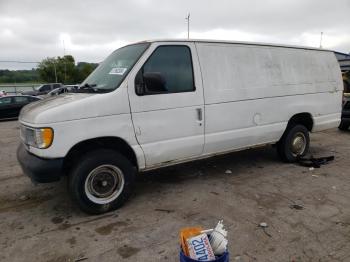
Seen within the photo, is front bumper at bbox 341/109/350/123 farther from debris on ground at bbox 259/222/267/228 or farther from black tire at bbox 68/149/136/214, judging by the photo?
black tire at bbox 68/149/136/214

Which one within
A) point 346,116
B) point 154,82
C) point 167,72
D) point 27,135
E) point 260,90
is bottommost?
point 346,116

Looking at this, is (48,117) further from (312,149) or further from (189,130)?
(312,149)

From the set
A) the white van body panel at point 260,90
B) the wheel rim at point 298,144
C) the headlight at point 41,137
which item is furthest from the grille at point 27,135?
the wheel rim at point 298,144

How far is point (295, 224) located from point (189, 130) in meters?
1.83

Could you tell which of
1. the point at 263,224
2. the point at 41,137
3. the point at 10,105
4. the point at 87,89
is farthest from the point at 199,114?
the point at 10,105

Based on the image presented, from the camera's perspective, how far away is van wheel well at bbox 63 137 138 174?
395 centimetres

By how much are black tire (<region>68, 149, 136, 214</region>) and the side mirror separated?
95cm

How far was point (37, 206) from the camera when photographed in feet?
14.4

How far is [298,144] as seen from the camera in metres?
6.18

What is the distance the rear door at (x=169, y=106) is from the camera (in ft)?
13.5

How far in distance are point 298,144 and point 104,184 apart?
12.9 feet

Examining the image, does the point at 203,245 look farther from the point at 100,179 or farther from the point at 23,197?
the point at 23,197

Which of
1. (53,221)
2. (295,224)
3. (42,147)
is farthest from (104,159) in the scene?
(295,224)

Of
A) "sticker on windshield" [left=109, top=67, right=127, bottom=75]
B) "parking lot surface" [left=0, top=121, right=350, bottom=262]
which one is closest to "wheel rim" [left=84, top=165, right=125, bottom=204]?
"parking lot surface" [left=0, top=121, right=350, bottom=262]
